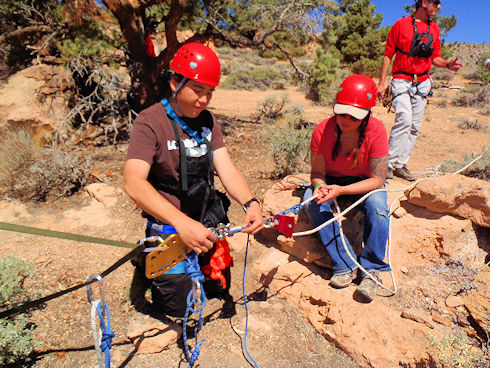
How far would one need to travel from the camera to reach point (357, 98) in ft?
7.22

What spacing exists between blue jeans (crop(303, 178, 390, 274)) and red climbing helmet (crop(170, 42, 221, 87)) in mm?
1279

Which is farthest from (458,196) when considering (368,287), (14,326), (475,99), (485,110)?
(475,99)

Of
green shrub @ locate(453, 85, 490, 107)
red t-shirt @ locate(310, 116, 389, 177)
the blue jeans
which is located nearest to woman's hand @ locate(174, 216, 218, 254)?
the blue jeans

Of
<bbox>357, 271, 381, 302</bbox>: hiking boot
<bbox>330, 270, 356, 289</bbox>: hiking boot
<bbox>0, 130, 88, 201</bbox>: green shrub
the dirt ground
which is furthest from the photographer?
<bbox>0, 130, 88, 201</bbox>: green shrub

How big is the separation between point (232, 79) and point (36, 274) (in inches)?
543

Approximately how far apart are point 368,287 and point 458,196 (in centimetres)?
109

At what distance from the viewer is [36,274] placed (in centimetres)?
270

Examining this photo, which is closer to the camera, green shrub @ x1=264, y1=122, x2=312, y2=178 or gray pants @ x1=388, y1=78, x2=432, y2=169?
gray pants @ x1=388, y1=78, x2=432, y2=169

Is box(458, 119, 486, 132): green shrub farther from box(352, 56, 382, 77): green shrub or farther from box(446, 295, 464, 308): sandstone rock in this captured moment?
box(352, 56, 382, 77): green shrub

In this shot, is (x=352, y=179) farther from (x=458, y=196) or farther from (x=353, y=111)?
(x=458, y=196)

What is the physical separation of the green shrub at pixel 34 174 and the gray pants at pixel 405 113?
3949mm

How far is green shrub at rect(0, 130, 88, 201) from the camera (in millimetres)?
3893

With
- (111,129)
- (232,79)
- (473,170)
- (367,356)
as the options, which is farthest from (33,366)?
(232,79)

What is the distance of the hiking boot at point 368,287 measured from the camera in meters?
2.32
